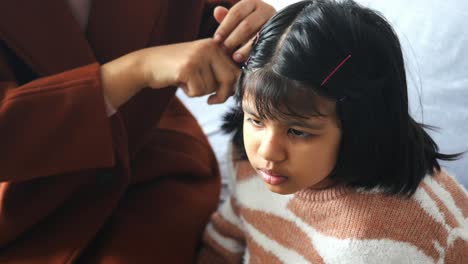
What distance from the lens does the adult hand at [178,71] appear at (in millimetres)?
594

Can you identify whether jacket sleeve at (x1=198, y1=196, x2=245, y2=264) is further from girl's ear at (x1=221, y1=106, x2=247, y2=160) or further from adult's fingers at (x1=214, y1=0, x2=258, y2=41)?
adult's fingers at (x1=214, y1=0, x2=258, y2=41)

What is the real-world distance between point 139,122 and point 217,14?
0.71ft

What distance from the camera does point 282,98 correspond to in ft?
1.58

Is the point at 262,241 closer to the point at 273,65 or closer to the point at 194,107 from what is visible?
the point at 273,65

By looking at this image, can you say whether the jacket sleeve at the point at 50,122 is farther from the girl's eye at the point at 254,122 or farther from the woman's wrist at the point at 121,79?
the girl's eye at the point at 254,122

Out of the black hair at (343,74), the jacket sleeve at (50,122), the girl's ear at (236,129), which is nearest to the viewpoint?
the black hair at (343,74)

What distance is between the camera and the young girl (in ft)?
1.59

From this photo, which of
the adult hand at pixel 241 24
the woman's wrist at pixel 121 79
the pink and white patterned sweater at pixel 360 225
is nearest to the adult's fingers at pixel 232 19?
the adult hand at pixel 241 24

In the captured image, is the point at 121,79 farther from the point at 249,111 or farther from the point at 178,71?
the point at 249,111

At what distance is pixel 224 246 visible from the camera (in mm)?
777

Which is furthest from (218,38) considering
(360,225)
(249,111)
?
(360,225)

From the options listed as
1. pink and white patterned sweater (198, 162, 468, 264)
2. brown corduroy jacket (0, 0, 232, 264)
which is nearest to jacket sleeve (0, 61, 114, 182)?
brown corduroy jacket (0, 0, 232, 264)

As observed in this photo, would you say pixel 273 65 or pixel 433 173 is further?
pixel 433 173

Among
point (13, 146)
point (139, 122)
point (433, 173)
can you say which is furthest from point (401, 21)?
point (13, 146)
